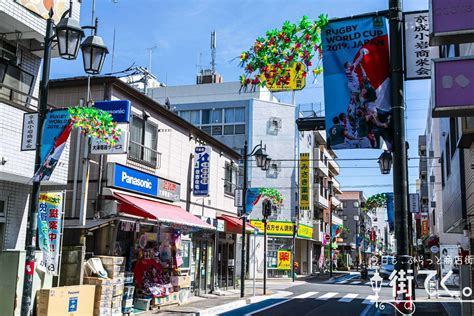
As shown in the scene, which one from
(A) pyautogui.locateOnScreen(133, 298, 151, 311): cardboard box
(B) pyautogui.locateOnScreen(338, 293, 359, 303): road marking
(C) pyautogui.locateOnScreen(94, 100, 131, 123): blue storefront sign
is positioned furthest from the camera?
(B) pyautogui.locateOnScreen(338, 293, 359, 303): road marking

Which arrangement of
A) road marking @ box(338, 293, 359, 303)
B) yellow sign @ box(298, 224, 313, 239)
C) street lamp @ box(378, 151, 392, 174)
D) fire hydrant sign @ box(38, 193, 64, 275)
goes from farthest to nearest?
yellow sign @ box(298, 224, 313, 239) < road marking @ box(338, 293, 359, 303) < street lamp @ box(378, 151, 392, 174) < fire hydrant sign @ box(38, 193, 64, 275)

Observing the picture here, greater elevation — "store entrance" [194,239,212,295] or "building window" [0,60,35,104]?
"building window" [0,60,35,104]

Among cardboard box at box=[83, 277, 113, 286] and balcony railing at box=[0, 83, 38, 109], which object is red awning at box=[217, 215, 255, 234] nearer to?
cardboard box at box=[83, 277, 113, 286]

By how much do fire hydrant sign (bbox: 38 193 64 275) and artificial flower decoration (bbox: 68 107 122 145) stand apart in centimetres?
190

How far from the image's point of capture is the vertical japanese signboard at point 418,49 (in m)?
6.46

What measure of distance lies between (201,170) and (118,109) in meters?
7.62

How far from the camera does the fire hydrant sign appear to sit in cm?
1280

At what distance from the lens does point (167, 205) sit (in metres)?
19.5

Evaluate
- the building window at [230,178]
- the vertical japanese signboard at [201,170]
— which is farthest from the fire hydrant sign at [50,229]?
the building window at [230,178]

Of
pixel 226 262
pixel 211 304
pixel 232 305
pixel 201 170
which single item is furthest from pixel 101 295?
pixel 226 262

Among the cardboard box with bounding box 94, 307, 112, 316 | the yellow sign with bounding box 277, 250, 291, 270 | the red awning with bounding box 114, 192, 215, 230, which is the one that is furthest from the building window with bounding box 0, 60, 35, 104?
the yellow sign with bounding box 277, 250, 291, 270

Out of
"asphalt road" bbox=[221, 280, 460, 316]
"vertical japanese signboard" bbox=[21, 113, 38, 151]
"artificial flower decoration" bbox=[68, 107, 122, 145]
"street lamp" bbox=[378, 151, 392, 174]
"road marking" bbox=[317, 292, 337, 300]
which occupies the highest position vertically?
"street lamp" bbox=[378, 151, 392, 174]

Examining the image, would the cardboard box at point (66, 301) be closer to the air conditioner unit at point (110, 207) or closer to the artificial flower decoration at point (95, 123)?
the air conditioner unit at point (110, 207)

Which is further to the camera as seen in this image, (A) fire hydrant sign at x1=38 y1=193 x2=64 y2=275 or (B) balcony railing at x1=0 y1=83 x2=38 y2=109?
(A) fire hydrant sign at x1=38 y1=193 x2=64 y2=275
